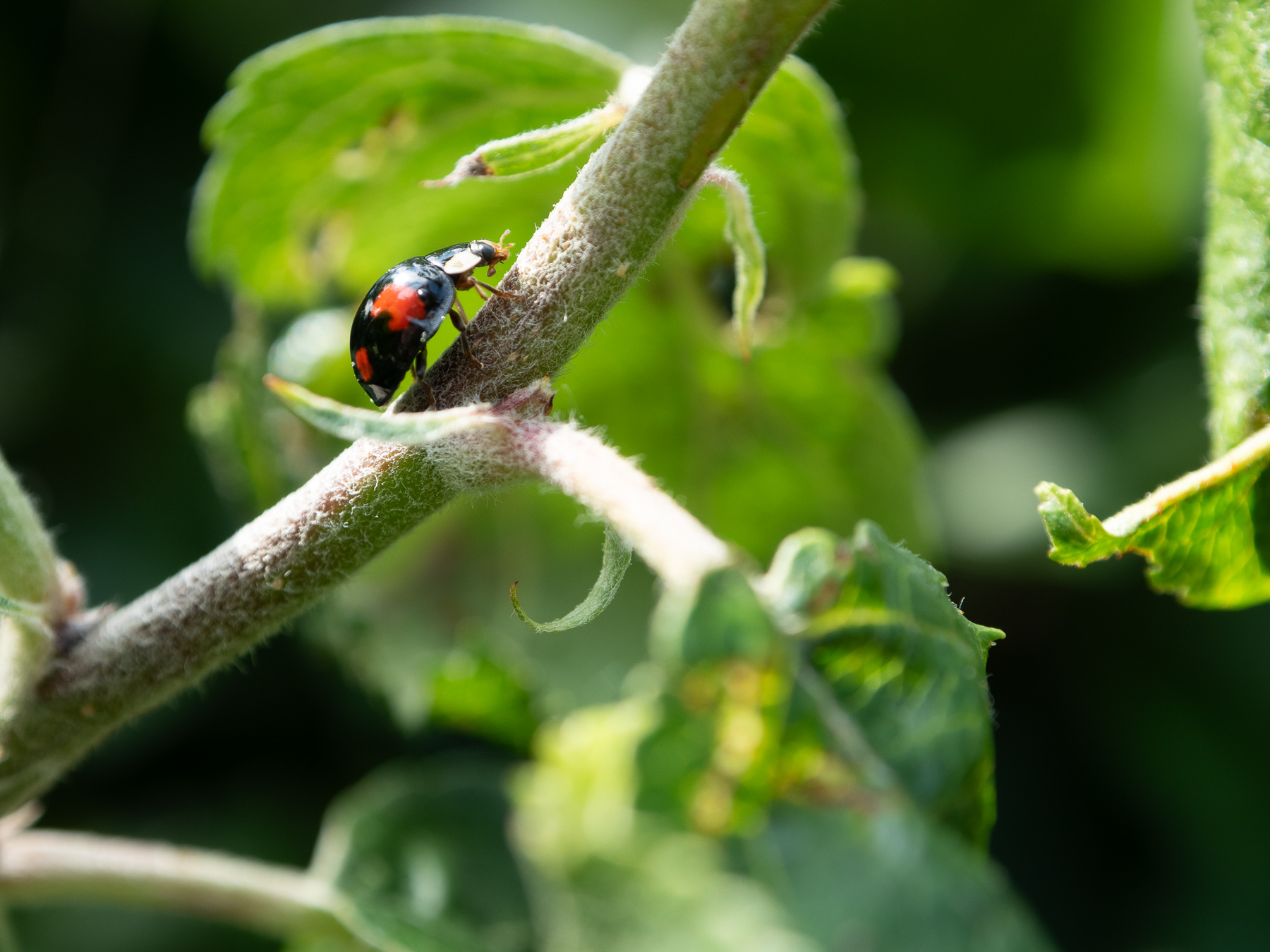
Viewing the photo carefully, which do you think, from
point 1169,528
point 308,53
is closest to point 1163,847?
point 1169,528

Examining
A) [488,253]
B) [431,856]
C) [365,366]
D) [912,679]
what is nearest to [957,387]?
[488,253]

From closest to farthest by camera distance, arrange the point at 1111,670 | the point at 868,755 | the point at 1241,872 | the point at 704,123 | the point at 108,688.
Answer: the point at 868,755, the point at 704,123, the point at 108,688, the point at 1241,872, the point at 1111,670

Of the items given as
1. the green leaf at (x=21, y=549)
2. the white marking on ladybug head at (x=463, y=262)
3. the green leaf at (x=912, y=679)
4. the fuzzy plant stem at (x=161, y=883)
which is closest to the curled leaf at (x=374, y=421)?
the green leaf at (x=912, y=679)

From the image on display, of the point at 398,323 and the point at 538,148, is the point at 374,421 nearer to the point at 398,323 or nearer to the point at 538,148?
the point at 538,148

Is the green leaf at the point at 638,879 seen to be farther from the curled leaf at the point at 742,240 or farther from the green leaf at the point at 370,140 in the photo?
the green leaf at the point at 370,140

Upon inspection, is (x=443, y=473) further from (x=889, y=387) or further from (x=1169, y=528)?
(x=889, y=387)
